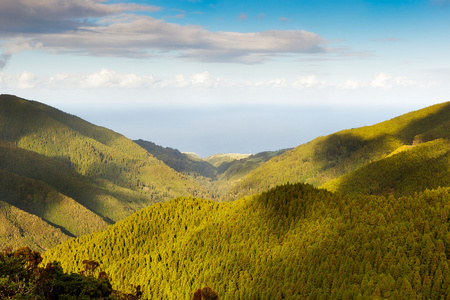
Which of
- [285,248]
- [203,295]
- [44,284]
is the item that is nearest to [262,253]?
[285,248]

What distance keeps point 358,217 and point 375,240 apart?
1976cm

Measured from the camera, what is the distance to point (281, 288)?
93812mm

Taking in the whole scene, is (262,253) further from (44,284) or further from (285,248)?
(44,284)

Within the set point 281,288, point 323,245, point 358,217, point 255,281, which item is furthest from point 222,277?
point 358,217

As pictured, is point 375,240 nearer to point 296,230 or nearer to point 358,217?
point 358,217

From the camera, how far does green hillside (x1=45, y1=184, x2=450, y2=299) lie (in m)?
88.2

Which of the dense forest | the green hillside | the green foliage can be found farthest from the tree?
the green hillside

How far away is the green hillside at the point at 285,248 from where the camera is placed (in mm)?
88250

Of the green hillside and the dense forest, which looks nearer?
the dense forest

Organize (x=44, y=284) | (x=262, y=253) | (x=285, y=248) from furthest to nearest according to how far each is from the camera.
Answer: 1. (x=285, y=248)
2. (x=262, y=253)
3. (x=44, y=284)

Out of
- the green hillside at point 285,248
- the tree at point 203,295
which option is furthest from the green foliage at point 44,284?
the green hillside at point 285,248

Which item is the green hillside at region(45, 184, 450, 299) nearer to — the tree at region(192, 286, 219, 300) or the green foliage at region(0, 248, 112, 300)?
the tree at region(192, 286, 219, 300)

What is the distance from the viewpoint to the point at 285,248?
116 meters

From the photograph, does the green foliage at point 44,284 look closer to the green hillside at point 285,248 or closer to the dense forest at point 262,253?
the dense forest at point 262,253
